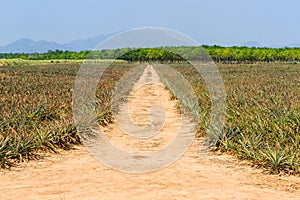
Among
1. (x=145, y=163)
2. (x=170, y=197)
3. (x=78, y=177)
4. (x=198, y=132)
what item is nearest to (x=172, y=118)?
(x=198, y=132)

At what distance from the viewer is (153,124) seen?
1267 cm

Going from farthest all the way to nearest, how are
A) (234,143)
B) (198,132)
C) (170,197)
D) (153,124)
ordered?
(153,124)
(198,132)
(234,143)
(170,197)

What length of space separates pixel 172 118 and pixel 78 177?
694 cm

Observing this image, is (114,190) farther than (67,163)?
No

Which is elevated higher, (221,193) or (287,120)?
(287,120)

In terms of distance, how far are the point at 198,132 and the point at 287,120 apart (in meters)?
2.29

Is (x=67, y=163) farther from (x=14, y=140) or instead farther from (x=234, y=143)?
(x=234, y=143)

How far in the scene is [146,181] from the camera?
6.90 m

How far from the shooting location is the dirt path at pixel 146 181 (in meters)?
6.22

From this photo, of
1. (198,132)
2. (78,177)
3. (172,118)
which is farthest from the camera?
(172,118)

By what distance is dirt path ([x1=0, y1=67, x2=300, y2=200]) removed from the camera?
20.4 ft

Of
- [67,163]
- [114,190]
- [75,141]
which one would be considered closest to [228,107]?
[75,141]

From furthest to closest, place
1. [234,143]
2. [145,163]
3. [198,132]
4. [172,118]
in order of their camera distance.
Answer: [172,118], [198,132], [234,143], [145,163]

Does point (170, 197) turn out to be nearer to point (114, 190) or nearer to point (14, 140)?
point (114, 190)
